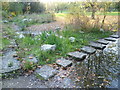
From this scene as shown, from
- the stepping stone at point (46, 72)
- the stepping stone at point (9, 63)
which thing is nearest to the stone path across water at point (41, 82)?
the stepping stone at point (46, 72)

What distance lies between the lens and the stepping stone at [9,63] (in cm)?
236

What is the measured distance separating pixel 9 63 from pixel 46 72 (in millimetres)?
892

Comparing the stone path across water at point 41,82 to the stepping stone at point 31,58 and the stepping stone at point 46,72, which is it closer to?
the stepping stone at point 46,72

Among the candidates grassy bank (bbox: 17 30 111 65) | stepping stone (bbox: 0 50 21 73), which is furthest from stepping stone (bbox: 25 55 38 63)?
stepping stone (bbox: 0 50 21 73)

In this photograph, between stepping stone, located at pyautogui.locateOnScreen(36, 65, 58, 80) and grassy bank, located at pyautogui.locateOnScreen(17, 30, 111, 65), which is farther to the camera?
grassy bank, located at pyautogui.locateOnScreen(17, 30, 111, 65)

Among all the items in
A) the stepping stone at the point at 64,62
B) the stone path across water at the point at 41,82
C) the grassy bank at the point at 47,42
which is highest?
the grassy bank at the point at 47,42

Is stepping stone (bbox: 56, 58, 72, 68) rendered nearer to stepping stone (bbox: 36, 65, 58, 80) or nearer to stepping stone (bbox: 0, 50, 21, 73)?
stepping stone (bbox: 36, 65, 58, 80)

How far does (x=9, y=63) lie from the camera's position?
8.39ft

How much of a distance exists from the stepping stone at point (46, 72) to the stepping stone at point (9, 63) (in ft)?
1.57

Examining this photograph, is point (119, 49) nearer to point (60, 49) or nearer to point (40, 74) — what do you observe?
point (60, 49)

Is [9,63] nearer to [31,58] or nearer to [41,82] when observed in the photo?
[31,58]

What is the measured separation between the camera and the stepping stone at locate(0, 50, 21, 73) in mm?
2359

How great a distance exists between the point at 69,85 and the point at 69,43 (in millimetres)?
1901

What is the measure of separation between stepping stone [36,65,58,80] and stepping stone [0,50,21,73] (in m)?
0.48
